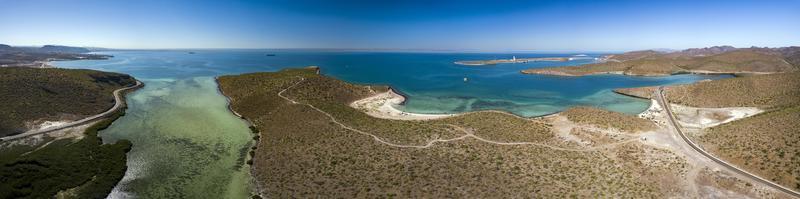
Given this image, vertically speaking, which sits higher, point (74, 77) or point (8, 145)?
point (74, 77)

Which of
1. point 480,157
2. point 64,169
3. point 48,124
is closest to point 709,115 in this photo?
point 480,157

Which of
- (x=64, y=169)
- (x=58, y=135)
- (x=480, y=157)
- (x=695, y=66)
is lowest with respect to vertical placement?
(x=64, y=169)

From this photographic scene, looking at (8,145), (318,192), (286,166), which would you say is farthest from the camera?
(8,145)

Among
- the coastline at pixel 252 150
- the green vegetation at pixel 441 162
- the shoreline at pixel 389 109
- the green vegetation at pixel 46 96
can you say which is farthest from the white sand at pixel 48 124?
the shoreline at pixel 389 109

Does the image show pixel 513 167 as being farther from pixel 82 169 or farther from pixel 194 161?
pixel 82 169

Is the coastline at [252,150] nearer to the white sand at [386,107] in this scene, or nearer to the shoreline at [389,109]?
the shoreline at [389,109]

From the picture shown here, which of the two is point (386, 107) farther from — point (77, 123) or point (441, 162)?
point (77, 123)

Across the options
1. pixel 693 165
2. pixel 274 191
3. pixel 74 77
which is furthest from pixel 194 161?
pixel 74 77

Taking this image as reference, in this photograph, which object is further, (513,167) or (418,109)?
Result: (418,109)

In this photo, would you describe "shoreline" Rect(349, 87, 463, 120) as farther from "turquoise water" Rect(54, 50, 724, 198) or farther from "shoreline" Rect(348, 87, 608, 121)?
"turquoise water" Rect(54, 50, 724, 198)
